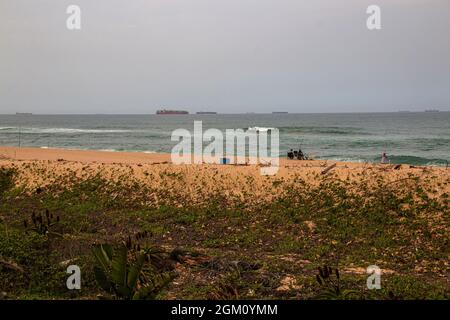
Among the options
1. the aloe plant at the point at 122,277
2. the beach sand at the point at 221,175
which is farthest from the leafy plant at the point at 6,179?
the aloe plant at the point at 122,277

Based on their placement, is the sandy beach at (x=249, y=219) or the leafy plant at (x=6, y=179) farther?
the leafy plant at (x=6, y=179)

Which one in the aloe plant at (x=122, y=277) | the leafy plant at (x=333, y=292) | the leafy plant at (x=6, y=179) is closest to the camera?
the aloe plant at (x=122, y=277)

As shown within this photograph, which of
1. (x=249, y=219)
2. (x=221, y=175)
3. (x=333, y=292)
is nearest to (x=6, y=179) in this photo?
(x=221, y=175)

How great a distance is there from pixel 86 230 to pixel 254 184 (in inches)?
247

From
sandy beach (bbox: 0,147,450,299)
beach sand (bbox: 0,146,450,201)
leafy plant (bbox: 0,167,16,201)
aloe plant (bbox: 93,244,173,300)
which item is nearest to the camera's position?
aloe plant (bbox: 93,244,173,300)

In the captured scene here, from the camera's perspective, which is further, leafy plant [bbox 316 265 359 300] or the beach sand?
the beach sand

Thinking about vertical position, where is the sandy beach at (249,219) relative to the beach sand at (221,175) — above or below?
below

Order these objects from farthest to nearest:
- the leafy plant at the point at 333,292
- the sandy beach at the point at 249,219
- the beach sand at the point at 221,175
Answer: the beach sand at the point at 221,175 → the sandy beach at the point at 249,219 → the leafy plant at the point at 333,292

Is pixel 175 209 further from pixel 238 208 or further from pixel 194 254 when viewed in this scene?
pixel 194 254

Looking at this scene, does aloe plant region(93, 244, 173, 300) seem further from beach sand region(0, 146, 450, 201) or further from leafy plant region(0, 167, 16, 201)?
leafy plant region(0, 167, 16, 201)

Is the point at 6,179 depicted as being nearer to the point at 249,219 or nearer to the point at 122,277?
the point at 249,219

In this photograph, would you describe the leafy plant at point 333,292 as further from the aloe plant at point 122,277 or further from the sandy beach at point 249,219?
the aloe plant at point 122,277

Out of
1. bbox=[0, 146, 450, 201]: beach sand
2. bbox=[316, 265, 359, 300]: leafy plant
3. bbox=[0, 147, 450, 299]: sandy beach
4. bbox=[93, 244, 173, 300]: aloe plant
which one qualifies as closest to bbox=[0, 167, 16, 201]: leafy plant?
bbox=[0, 147, 450, 299]: sandy beach

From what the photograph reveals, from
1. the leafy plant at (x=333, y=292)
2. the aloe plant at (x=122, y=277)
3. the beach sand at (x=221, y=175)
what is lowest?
the leafy plant at (x=333, y=292)
